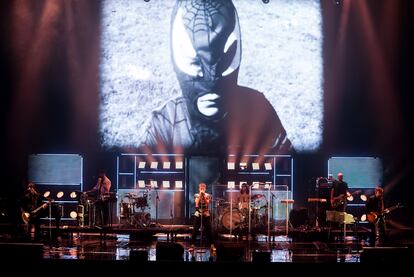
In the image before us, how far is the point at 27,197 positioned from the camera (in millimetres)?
16844

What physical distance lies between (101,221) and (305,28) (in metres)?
9.35

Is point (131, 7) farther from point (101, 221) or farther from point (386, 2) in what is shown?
point (386, 2)

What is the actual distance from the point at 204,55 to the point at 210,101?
5.17 feet

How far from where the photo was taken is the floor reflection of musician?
17.9 metres

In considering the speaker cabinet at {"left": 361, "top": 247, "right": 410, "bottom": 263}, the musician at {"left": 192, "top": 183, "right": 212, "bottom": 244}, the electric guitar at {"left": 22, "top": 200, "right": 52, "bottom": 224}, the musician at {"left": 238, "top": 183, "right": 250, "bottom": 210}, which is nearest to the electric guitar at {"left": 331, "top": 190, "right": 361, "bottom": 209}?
the musician at {"left": 238, "top": 183, "right": 250, "bottom": 210}

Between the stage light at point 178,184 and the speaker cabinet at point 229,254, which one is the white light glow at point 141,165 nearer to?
the stage light at point 178,184

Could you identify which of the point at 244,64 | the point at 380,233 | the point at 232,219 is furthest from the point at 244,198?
the point at 244,64

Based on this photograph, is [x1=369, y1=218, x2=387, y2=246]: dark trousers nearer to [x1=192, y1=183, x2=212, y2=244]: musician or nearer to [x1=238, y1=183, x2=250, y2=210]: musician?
[x1=238, y1=183, x2=250, y2=210]: musician

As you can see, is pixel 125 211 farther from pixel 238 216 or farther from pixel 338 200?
pixel 338 200

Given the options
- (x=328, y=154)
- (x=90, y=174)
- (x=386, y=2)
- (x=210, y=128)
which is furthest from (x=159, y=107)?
(x=386, y=2)

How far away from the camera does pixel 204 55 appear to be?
20.4 m

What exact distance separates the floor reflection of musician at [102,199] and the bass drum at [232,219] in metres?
3.55

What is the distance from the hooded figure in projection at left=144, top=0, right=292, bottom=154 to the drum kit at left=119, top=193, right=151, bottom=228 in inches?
107

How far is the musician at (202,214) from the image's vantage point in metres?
16.7
